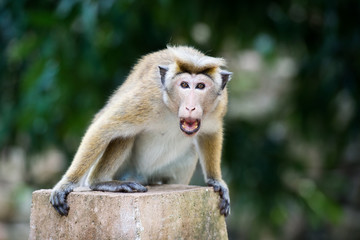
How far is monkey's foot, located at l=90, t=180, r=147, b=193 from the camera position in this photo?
228 inches

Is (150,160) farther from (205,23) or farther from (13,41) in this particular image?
(13,41)

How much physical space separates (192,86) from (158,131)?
894 millimetres

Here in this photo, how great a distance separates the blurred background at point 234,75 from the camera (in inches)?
390

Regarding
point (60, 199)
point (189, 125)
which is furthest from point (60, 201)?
point (189, 125)

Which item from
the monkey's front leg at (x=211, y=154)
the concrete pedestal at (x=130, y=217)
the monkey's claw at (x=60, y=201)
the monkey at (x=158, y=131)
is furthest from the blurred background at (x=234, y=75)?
the concrete pedestal at (x=130, y=217)

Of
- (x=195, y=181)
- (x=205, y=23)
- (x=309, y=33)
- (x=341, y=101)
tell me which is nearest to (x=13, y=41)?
(x=205, y=23)

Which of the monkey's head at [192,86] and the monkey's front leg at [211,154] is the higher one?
the monkey's head at [192,86]

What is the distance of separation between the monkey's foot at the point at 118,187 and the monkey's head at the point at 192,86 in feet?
2.46

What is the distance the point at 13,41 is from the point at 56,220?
7.02 meters

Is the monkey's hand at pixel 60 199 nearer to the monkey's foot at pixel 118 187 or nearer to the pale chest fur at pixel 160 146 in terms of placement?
the monkey's foot at pixel 118 187

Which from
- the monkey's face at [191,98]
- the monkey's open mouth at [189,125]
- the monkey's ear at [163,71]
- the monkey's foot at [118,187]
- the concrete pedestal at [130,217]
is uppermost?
the monkey's ear at [163,71]

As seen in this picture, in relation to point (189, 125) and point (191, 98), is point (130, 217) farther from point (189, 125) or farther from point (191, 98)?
point (191, 98)

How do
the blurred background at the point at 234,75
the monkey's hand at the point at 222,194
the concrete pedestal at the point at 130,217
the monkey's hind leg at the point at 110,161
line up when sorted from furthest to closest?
the blurred background at the point at 234,75, the monkey's hind leg at the point at 110,161, the monkey's hand at the point at 222,194, the concrete pedestal at the point at 130,217

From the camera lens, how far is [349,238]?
59.2ft
